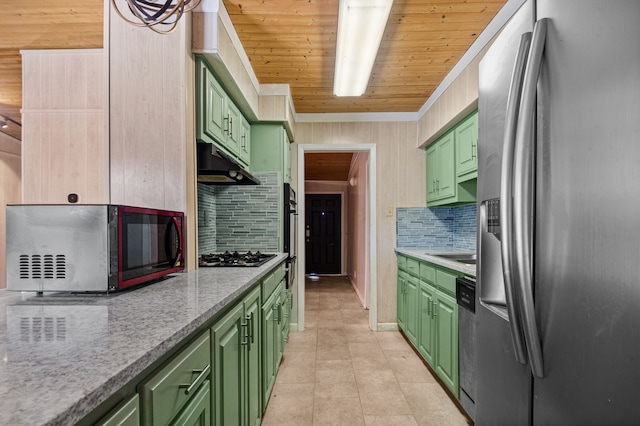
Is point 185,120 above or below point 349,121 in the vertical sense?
below

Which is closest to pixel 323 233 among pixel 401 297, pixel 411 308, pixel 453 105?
pixel 401 297

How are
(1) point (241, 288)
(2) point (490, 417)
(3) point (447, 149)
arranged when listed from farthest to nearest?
1. (3) point (447, 149)
2. (1) point (241, 288)
3. (2) point (490, 417)

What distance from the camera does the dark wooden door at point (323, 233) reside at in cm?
757

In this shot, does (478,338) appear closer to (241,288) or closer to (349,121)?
(241,288)

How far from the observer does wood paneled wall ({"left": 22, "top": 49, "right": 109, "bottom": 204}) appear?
2594mm

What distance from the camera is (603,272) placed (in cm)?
59

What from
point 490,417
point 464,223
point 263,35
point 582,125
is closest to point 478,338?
point 490,417

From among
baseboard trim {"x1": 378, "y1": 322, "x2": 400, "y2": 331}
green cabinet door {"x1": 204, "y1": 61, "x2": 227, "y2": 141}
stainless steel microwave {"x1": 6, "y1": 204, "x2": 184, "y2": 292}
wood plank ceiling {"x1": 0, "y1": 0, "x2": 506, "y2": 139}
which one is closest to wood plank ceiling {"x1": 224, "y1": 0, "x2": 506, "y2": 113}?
wood plank ceiling {"x1": 0, "y1": 0, "x2": 506, "y2": 139}

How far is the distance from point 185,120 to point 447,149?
89.9 inches

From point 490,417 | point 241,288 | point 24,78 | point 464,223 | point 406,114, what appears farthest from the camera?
point 406,114

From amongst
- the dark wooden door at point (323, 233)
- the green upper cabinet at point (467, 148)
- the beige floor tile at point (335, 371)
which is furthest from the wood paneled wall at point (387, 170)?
the dark wooden door at point (323, 233)

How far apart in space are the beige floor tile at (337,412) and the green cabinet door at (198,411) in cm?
115

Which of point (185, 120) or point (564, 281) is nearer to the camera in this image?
point (564, 281)

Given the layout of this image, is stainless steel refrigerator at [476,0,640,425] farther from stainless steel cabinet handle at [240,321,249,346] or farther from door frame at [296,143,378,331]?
door frame at [296,143,378,331]
